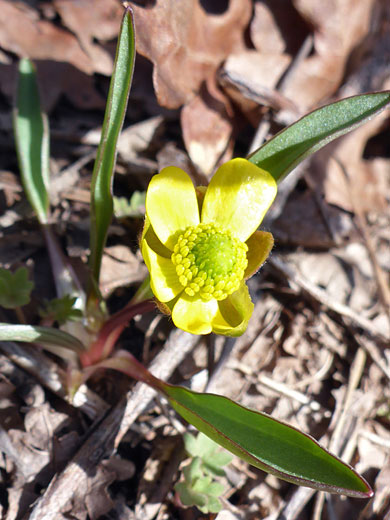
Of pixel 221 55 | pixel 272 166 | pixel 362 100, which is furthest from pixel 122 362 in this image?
pixel 221 55

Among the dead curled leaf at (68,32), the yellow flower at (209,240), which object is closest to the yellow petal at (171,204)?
the yellow flower at (209,240)

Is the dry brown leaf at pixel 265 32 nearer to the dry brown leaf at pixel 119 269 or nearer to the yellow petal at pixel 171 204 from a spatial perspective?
the dry brown leaf at pixel 119 269

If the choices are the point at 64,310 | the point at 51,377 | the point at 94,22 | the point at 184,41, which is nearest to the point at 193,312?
the point at 64,310

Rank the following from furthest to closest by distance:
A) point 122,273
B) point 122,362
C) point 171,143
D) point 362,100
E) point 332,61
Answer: point 332,61 → point 171,143 → point 122,273 → point 122,362 → point 362,100

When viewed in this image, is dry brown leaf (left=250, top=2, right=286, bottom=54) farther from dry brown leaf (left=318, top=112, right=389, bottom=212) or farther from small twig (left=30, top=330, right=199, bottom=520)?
small twig (left=30, top=330, right=199, bottom=520)

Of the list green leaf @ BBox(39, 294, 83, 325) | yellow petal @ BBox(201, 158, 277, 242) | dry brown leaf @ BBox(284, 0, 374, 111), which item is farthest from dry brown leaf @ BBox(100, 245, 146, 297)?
dry brown leaf @ BBox(284, 0, 374, 111)

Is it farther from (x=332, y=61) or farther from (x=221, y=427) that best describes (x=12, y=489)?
(x=332, y=61)
